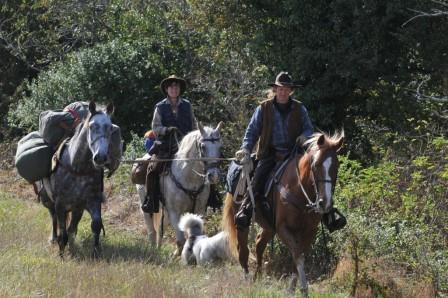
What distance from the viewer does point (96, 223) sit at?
34.0ft

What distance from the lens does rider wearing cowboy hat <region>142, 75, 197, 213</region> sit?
1188 centimetres

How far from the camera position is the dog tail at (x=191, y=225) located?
11141 mm

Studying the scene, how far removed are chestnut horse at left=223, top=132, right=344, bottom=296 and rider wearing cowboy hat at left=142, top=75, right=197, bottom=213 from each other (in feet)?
8.40

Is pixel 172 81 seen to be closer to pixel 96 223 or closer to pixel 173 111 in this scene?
pixel 173 111

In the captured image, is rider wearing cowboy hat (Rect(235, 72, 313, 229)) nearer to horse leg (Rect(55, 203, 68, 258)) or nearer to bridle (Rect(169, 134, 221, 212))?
bridle (Rect(169, 134, 221, 212))

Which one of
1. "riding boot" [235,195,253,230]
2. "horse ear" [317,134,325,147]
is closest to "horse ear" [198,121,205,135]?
"riding boot" [235,195,253,230]

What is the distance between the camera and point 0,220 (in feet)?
42.1

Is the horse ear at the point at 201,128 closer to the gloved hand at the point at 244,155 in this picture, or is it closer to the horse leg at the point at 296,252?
the gloved hand at the point at 244,155

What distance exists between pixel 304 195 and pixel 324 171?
1.99ft

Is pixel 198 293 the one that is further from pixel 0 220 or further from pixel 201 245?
pixel 0 220

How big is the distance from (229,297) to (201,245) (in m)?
2.88

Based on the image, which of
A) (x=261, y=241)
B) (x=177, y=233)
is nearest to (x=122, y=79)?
(x=177, y=233)

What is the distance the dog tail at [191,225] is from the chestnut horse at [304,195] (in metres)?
1.50

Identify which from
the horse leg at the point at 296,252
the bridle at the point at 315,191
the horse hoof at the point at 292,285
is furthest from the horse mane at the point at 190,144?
the horse hoof at the point at 292,285
